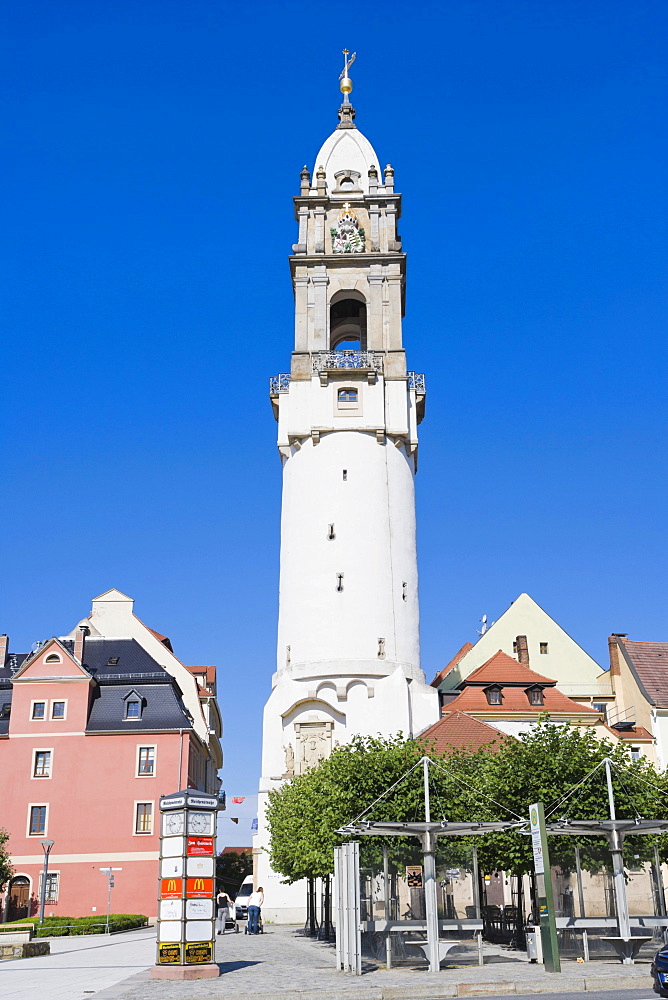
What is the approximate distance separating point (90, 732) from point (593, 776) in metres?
32.2

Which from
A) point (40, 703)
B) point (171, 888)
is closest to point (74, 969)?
point (171, 888)

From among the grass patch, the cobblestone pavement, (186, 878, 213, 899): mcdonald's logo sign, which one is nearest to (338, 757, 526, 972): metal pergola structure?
the cobblestone pavement

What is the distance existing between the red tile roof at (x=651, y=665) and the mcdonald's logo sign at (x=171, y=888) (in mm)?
41469

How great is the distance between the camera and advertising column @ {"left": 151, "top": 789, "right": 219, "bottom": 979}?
66.3 ft

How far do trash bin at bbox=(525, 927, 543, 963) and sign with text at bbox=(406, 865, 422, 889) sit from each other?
2.73m

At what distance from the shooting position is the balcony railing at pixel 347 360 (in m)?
55.3

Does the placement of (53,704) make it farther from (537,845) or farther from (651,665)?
(537,845)

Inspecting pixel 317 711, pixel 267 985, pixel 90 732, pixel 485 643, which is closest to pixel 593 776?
pixel 267 985

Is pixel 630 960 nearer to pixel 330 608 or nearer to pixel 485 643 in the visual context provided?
pixel 330 608

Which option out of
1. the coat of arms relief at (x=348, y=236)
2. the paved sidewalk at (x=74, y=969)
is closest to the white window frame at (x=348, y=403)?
the coat of arms relief at (x=348, y=236)

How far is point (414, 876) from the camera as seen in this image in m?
23.3

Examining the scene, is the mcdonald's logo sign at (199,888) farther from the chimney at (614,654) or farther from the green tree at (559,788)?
the chimney at (614,654)

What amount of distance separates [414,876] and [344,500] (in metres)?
30.7

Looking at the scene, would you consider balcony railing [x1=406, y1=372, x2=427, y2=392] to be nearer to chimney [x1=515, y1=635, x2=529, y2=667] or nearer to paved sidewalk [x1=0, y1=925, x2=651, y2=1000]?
chimney [x1=515, y1=635, x2=529, y2=667]
